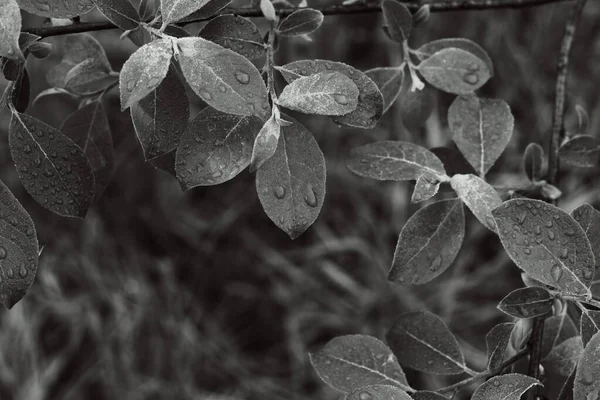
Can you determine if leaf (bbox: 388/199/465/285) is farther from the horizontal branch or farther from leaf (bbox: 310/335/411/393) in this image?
the horizontal branch

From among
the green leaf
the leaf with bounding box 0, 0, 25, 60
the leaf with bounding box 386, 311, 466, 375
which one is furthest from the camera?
the leaf with bounding box 386, 311, 466, 375

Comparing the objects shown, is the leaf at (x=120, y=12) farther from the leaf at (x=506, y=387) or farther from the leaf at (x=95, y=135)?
the leaf at (x=506, y=387)

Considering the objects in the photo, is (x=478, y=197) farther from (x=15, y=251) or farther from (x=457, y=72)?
(x=15, y=251)

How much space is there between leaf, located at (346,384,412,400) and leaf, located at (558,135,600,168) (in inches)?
13.7

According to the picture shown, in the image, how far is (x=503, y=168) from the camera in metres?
2.31

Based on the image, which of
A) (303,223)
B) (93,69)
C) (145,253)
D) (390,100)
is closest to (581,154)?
(390,100)

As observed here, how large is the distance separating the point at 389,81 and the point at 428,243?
21cm

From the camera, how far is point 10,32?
494mm

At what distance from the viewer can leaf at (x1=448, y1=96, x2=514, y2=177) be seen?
0.75m

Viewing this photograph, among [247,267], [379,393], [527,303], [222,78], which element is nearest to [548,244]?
[527,303]

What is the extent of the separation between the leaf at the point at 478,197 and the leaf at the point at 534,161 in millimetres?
153

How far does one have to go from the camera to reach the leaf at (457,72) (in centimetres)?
74

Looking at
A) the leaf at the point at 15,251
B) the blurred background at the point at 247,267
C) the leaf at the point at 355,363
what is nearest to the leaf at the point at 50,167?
the leaf at the point at 15,251

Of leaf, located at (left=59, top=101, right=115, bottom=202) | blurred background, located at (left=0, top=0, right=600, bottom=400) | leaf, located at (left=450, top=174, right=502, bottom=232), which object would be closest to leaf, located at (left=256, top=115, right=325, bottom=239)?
leaf, located at (left=450, top=174, right=502, bottom=232)
